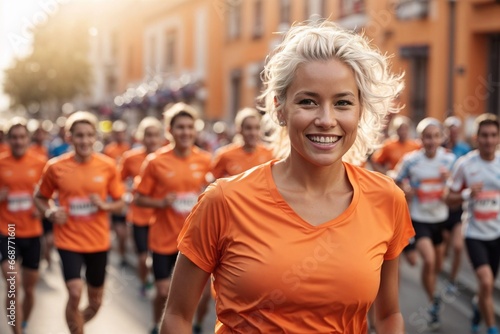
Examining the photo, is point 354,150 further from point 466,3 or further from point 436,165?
point 466,3

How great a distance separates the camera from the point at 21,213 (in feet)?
28.8

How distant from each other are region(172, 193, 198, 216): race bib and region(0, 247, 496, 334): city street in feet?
3.81

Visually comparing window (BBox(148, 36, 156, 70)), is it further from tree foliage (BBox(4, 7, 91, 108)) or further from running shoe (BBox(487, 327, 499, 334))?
running shoe (BBox(487, 327, 499, 334))

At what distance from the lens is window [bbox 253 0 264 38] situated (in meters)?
27.2

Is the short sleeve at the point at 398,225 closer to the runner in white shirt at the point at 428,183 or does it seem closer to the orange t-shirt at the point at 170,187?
the orange t-shirt at the point at 170,187

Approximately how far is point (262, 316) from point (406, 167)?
698 cm

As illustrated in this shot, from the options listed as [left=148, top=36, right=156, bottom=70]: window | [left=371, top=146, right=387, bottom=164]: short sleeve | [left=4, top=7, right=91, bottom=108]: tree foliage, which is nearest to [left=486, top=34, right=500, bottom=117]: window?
[left=371, top=146, right=387, bottom=164]: short sleeve

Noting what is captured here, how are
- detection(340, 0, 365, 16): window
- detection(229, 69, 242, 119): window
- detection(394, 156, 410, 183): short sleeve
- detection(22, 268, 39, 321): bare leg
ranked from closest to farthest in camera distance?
1. detection(22, 268, 39, 321): bare leg
2. detection(394, 156, 410, 183): short sleeve
3. detection(340, 0, 365, 16): window
4. detection(229, 69, 242, 119): window

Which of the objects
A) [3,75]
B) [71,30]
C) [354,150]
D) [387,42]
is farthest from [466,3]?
[3,75]

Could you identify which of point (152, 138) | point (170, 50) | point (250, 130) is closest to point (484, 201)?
point (250, 130)

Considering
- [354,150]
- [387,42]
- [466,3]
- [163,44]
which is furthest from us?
[163,44]

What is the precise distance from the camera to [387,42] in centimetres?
1964

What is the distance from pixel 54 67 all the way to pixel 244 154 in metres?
35.9

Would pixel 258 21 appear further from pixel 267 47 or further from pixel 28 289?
pixel 28 289
